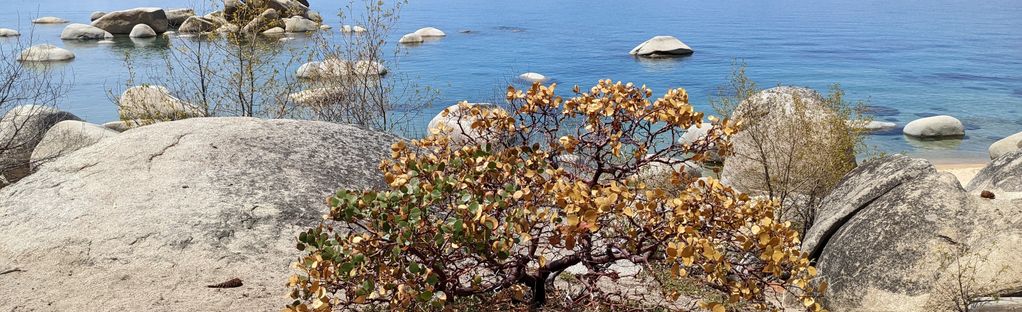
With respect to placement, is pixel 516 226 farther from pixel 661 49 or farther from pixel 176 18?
pixel 176 18

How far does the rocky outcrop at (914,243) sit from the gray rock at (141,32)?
5447cm

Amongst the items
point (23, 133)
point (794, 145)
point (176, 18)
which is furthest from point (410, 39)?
point (794, 145)

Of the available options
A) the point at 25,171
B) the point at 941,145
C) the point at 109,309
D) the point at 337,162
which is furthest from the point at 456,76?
the point at 109,309

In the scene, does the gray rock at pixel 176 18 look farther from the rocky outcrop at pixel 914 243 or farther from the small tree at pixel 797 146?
the rocky outcrop at pixel 914 243

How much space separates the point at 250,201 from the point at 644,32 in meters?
59.5

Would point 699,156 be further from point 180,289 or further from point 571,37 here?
point 571,37

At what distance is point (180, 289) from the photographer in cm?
627

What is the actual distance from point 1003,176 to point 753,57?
39.2 m

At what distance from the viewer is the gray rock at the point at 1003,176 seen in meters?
10.5

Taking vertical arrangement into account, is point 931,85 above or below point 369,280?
below

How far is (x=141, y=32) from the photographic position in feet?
185

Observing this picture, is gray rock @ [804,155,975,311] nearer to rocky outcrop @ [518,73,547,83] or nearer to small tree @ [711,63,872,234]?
small tree @ [711,63,872,234]

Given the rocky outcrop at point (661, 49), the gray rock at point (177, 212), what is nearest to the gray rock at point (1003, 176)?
the gray rock at point (177, 212)

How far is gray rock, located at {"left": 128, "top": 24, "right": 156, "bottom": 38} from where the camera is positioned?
56.3 metres
